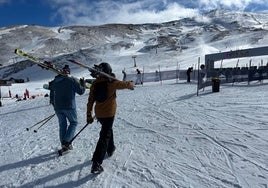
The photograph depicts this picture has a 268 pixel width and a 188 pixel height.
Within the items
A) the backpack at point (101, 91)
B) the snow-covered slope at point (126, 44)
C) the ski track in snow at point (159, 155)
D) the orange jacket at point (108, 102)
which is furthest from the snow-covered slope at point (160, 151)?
the snow-covered slope at point (126, 44)

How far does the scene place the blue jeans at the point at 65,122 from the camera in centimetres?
768

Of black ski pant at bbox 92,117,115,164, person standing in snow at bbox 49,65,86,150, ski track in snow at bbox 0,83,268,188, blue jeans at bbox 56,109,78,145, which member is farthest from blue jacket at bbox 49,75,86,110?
black ski pant at bbox 92,117,115,164

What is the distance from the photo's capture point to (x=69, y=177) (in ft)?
20.9

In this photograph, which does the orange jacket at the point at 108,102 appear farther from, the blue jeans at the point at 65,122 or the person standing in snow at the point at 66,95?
the blue jeans at the point at 65,122

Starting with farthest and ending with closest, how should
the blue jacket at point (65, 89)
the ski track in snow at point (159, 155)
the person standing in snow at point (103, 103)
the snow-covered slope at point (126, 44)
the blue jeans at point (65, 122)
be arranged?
1. the snow-covered slope at point (126, 44)
2. the blue jeans at point (65, 122)
3. the blue jacket at point (65, 89)
4. the person standing in snow at point (103, 103)
5. the ski track in snow at point (159, 155)

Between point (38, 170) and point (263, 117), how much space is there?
22.4ft

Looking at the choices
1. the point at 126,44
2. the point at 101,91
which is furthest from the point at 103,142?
the point at 126,44

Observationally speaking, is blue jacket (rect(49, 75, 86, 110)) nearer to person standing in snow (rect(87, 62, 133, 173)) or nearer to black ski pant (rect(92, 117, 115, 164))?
person standing in snow (rect(87, 62, 133, 173))

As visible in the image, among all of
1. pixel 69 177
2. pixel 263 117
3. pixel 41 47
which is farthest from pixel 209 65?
pixel 41 47

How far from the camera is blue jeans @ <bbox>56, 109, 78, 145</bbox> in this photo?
7684 mm

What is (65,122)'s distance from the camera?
7.79 meters

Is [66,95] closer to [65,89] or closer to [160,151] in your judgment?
[65,89]

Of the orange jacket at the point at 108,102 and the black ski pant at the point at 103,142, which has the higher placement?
the orange jacket at the point at 108,102

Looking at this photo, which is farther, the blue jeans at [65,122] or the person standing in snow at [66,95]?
the blue jeans at [65,122]
